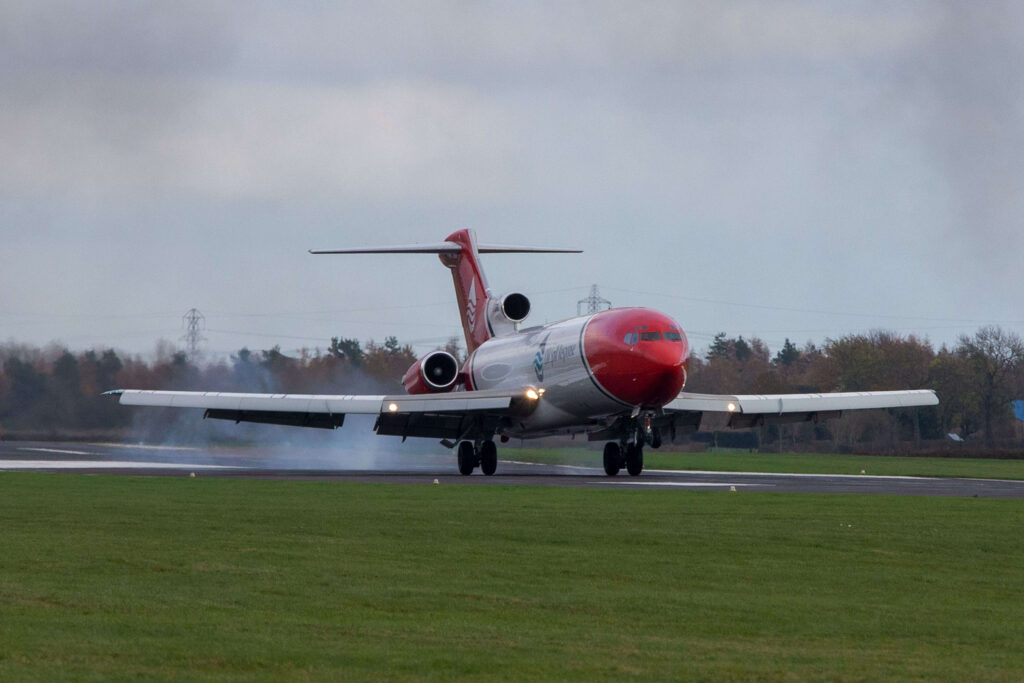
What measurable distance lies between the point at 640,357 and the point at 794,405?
8.69 metres

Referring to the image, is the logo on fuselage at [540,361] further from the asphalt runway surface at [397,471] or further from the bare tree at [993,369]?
the bare tree at [993,369]

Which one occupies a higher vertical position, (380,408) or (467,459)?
(380,408)

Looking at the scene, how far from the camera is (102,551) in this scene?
49.1 feet

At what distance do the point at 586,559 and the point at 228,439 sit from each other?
190 ft

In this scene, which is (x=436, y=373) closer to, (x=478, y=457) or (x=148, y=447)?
(x=478, y=457)

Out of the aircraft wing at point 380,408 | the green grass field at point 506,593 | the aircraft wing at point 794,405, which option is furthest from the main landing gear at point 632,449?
the green grass field at point 506,593

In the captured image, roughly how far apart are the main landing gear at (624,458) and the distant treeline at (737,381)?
104ft

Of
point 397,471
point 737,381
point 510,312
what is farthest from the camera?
point 737,381

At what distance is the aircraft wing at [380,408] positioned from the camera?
42.5m

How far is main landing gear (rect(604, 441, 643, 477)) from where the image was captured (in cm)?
4000

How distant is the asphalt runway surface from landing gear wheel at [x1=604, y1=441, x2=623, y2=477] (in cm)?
42

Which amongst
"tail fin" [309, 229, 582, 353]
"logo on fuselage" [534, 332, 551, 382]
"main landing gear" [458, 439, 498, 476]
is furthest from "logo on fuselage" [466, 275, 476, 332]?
"logo on fuselage" [534, 332, 551, 382]

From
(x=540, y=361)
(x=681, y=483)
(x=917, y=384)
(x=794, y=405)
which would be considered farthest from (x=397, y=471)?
(x=917, y=384)

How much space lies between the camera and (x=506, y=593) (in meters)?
12.5
